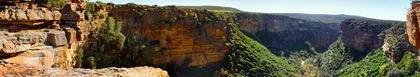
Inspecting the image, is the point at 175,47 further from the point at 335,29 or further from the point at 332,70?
the point at 335,29

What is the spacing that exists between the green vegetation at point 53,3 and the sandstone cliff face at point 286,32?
74.4m

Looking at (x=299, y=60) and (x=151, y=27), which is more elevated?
(x=151, y=27)

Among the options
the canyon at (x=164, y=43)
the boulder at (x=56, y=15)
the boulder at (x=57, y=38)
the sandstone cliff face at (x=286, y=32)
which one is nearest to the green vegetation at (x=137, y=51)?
the canyon at (x=164, y=43)

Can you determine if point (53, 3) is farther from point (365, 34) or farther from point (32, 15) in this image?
point (365, 34)

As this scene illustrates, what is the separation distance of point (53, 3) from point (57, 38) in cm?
493

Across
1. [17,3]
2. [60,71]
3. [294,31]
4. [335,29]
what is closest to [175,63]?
[17,3]

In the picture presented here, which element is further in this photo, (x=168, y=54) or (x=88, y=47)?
(x=168, y=54)

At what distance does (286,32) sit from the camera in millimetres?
139625

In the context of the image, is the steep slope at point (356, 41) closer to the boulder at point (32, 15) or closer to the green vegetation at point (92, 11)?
the green vegetation at point (92, 11)

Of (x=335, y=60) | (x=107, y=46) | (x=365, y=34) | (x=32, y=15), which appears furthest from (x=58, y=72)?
(x=335, y=60)

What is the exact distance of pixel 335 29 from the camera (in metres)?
172

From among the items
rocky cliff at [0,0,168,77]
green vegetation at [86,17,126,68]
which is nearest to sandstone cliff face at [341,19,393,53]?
green vegetation at [86,17,126,68]

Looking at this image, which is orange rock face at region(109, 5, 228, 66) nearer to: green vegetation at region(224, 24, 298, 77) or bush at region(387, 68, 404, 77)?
green vegetation at region(224, 24, 298, 77)

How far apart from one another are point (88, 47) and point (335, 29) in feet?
467
